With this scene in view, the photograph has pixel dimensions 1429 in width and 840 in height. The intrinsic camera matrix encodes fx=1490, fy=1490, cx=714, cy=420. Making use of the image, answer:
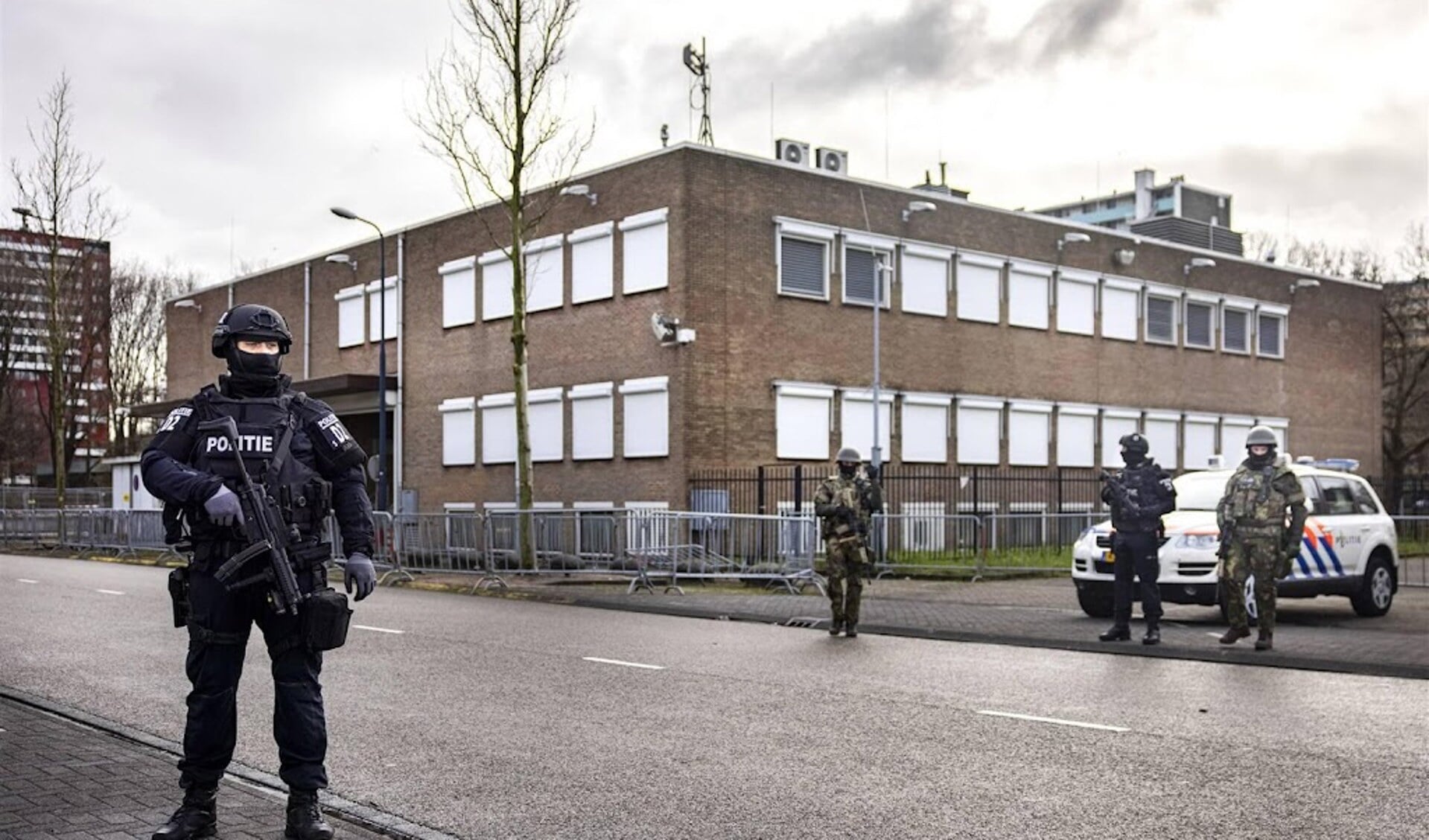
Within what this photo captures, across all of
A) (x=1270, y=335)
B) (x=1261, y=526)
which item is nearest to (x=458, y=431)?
(x=1270, y=335)

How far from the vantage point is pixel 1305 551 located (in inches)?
636

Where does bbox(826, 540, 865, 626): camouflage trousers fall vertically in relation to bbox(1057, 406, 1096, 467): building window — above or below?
below

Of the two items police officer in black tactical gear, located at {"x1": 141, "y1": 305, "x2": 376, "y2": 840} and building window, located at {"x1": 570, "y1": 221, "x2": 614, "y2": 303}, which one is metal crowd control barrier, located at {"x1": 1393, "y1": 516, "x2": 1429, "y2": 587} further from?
police officer in black tactical gear, located at {"x1": 141, "y1": 305, "x2": 376, "y2": 840}

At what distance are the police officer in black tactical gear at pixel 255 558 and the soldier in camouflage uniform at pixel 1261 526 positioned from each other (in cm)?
967

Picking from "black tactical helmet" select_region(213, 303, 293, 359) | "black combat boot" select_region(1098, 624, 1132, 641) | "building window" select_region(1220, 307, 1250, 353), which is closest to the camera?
"black tactical helmet" select_region(213, 303, 293, 359)

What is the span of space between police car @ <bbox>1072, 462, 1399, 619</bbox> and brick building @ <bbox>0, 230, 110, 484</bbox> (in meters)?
33.2

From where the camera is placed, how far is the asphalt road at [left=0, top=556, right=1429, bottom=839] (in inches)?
255

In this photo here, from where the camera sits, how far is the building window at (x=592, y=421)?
33125mm

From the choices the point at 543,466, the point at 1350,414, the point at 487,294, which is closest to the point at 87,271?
the point at 487,294

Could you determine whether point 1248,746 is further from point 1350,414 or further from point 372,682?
point 1350,414

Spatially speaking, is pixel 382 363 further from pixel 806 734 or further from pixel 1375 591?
pixel 806 734

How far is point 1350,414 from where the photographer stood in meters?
48.4

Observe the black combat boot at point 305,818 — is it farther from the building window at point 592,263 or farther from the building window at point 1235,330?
the building window at point 1235,330

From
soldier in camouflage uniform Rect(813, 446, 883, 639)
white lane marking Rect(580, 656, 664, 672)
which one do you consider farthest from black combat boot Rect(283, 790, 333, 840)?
soldier in camouflage uniform Rect(813, 446, 883, 639)
